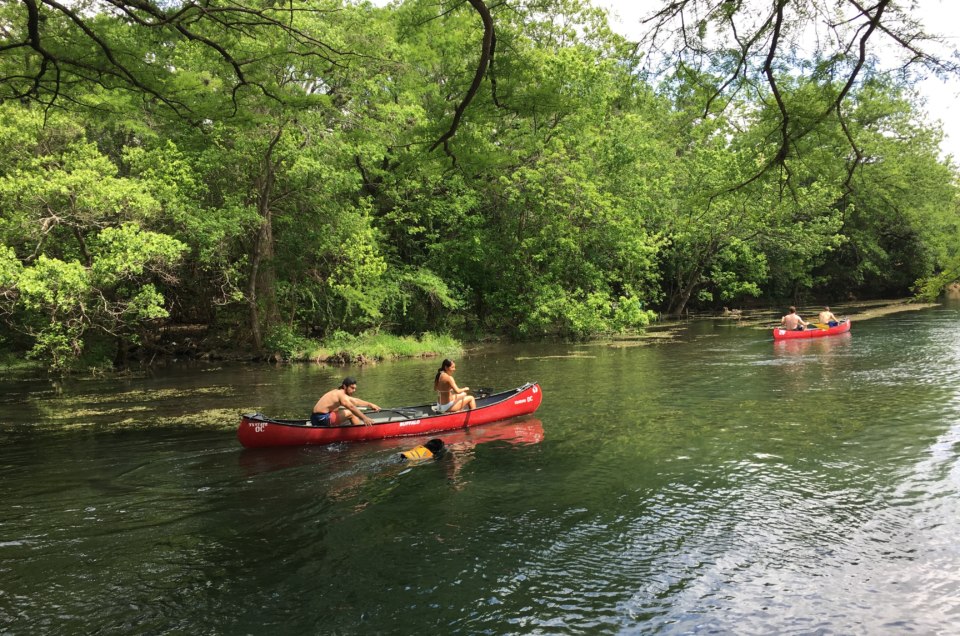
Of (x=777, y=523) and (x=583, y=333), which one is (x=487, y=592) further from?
(x=583, y=333)

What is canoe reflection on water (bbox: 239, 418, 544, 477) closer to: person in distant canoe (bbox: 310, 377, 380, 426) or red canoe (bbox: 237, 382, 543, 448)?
red canoe (bbox: 237, 382, 543, 448)

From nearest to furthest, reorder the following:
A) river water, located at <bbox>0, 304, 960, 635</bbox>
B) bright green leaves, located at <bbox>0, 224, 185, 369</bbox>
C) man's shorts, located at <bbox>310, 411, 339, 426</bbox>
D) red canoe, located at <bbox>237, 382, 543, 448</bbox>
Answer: river water, located at <bbox>0, 304, 960, 635</bbox> < red canoe, located at <bbox>237, 382, 543, 448</bbox> < man's shorts, located at <bbox>310, 411, 339, 426</bbox> < bright green leaves, located at <bbox>0, 224, 185, 369</bbox>

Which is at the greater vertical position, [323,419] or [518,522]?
[323,419]

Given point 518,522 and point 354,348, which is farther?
point 354,348

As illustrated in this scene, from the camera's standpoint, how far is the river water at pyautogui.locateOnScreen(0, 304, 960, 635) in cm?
504

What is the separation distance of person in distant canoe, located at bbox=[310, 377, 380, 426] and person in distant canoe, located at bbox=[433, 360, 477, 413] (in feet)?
5.20

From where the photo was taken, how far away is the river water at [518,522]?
5.04 m

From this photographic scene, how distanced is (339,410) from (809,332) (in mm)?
17880

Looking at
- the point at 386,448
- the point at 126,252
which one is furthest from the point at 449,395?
the point at 126,252

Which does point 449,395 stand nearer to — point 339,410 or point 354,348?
point 339,410

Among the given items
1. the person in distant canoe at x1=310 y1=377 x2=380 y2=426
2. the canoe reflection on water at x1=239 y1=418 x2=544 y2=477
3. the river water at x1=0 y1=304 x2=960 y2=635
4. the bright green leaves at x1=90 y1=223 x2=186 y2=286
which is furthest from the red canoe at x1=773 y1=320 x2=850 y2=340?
the bright green leaves at x1=90 y1=223 x2=186 y2=286

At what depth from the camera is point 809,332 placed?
73.6 feet

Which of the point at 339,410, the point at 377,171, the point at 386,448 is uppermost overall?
the point at 377,171

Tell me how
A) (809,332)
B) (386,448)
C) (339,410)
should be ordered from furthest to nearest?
1. (809,332)
2. (339,410)
3. (386,448)
